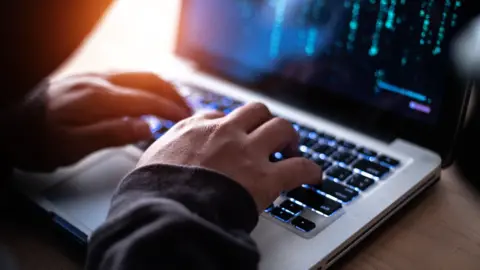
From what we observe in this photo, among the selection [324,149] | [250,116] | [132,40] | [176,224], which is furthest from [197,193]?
[132,40]

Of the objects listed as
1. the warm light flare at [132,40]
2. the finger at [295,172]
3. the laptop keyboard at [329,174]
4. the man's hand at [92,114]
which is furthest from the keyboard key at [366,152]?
the warm light flare at [132,40]

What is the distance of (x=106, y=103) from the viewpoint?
29.5 inches

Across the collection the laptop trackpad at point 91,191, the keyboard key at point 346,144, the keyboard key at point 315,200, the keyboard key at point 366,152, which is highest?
the keyboard key at point 366,152

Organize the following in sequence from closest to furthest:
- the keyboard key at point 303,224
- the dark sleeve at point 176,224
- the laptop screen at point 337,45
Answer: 1. the dark sleeve at point 176,224
2. the keyboard key at point 303,224
3. the laptop screen at point 337,45

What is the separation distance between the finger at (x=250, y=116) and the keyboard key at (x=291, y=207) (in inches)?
3.2

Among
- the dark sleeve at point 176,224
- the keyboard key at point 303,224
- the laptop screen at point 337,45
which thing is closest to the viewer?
the dark sleeve at point 176,224

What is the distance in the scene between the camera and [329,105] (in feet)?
2.64

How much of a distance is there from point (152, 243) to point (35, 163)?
28cm

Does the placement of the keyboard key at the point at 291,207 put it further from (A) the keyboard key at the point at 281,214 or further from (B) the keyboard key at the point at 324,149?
(B) the keyboard key at the point at 324,149

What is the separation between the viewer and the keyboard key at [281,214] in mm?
612

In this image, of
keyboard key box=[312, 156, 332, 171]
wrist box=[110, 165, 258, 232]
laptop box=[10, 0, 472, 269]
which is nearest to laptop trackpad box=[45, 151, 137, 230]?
laptop box=[10, 0, 472, 269]

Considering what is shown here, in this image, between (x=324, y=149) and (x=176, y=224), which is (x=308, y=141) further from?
(x=176, y=224)

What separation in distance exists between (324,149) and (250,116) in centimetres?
A: 13

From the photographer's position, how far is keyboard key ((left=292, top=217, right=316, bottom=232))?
0.60 meters
